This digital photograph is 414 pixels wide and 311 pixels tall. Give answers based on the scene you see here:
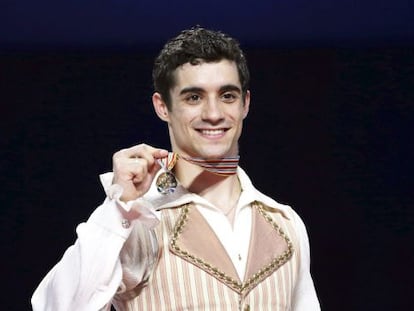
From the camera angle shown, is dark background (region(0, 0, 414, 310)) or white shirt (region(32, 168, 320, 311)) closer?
white shirt (region(32, 168, 320, 311))

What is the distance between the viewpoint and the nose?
2.14m

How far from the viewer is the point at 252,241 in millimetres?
2227

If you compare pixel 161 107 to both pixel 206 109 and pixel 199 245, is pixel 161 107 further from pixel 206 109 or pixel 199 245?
pixel 199 245

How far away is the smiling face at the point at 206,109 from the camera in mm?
2160

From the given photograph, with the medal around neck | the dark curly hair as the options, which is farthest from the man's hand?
the dark curly hair

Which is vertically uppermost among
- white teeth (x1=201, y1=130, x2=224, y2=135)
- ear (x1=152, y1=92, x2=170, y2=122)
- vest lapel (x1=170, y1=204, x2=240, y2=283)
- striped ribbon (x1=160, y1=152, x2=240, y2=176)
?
ear (x1=152, y1=92, x2=170, y2=122)

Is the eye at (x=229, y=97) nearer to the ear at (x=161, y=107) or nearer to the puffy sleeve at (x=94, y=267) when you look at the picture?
the ear at (x=161, y=107)

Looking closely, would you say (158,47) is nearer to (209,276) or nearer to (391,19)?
(391,19)

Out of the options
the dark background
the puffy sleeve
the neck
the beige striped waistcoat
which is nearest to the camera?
the puffy sleeve

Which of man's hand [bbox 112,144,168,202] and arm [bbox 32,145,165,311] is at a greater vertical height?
man's hand [bbox 112,144,168,202]

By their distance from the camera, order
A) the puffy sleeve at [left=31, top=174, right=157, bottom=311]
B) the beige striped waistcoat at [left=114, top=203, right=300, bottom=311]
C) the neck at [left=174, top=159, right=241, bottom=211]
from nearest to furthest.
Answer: the puffy sleeve at [left=31, top=174, right=157, bottom=311] → the beige striped waistcoat at [left=114, top=203, right=300, bottom=311] → the neck at [left=174, top=159, right=241, bottom=211]

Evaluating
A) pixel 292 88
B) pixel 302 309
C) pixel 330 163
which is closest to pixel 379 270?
pixel 330 163

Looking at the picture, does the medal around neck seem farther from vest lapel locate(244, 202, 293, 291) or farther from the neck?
vest lapel locate(244, 202, 293, 291)

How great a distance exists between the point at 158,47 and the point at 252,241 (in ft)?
3.19
